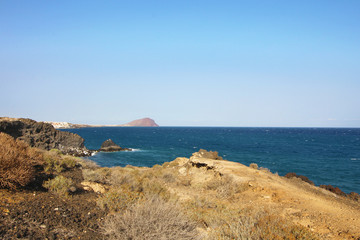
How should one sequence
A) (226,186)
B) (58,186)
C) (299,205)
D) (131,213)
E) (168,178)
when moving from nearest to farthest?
(131,213)
(58,186)
(299,205)
(226,186)
(168,178)

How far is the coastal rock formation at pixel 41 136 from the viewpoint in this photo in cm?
2981

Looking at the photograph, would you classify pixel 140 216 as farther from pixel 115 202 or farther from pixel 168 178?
pixel 168 178

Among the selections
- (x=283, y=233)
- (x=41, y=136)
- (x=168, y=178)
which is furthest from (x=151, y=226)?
(x=41, y=136)

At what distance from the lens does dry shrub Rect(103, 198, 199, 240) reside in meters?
4.68

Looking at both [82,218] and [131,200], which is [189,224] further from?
[82,218]

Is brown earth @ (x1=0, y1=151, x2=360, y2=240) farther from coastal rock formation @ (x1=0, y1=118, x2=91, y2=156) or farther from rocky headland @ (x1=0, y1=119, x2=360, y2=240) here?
coastal rock formation @ (x1=0, y1=118, x2=91, y2=156)

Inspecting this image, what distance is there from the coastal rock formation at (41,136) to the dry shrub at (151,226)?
90.9 feet

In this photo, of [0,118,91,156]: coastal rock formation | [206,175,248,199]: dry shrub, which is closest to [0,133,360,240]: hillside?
[206,175,248,199]: dry shrub

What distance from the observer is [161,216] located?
17.3 ft

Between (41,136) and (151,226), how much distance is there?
34.9 m

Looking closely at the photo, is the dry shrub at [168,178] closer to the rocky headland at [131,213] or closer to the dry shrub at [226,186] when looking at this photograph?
the dry shrub at [226,186]

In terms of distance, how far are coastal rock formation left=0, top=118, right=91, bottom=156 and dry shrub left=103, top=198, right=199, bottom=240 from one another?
27707 millimetres

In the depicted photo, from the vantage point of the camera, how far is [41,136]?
3406 cm

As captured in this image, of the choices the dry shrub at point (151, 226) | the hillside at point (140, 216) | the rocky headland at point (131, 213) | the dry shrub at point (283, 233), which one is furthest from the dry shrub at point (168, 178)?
the dry shrub at point (283, 233)
